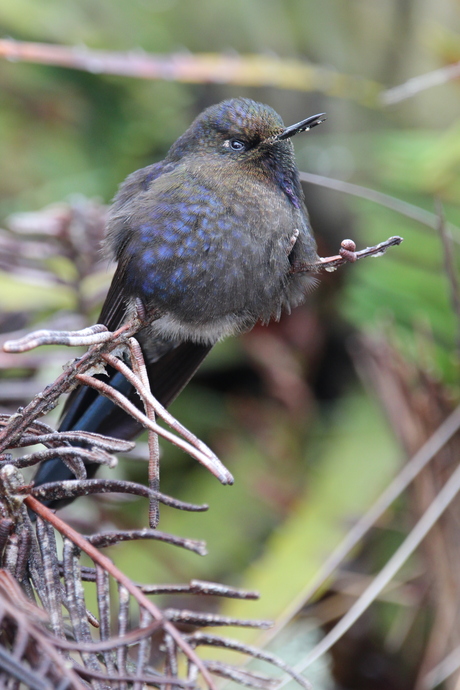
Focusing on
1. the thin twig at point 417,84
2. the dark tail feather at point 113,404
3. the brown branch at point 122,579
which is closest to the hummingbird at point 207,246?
the dark tail feather at point 113,404

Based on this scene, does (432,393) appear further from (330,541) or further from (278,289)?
(278,289)

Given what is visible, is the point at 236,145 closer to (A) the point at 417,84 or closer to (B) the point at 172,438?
(A) the point at 417,84

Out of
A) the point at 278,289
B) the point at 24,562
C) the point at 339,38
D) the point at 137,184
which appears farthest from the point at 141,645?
the point at 339,38

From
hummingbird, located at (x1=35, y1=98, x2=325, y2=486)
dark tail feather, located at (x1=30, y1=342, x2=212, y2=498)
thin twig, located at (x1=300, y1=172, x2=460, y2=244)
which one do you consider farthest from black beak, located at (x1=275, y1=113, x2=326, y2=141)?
dark tail feather, located at (x1=30, y1=342, x2=212, y2=498)

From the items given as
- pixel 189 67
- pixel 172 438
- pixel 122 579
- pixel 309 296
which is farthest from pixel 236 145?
pixel 309 296

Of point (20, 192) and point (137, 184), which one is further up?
point (20, 192)

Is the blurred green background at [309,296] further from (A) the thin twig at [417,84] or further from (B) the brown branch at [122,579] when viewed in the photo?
(B) the brown branch at [122,579]

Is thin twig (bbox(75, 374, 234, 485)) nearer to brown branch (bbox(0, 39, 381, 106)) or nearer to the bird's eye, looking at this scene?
the bird's eye

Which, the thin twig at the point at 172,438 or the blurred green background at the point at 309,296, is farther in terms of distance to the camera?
the blurred green background at the point at 309,296
